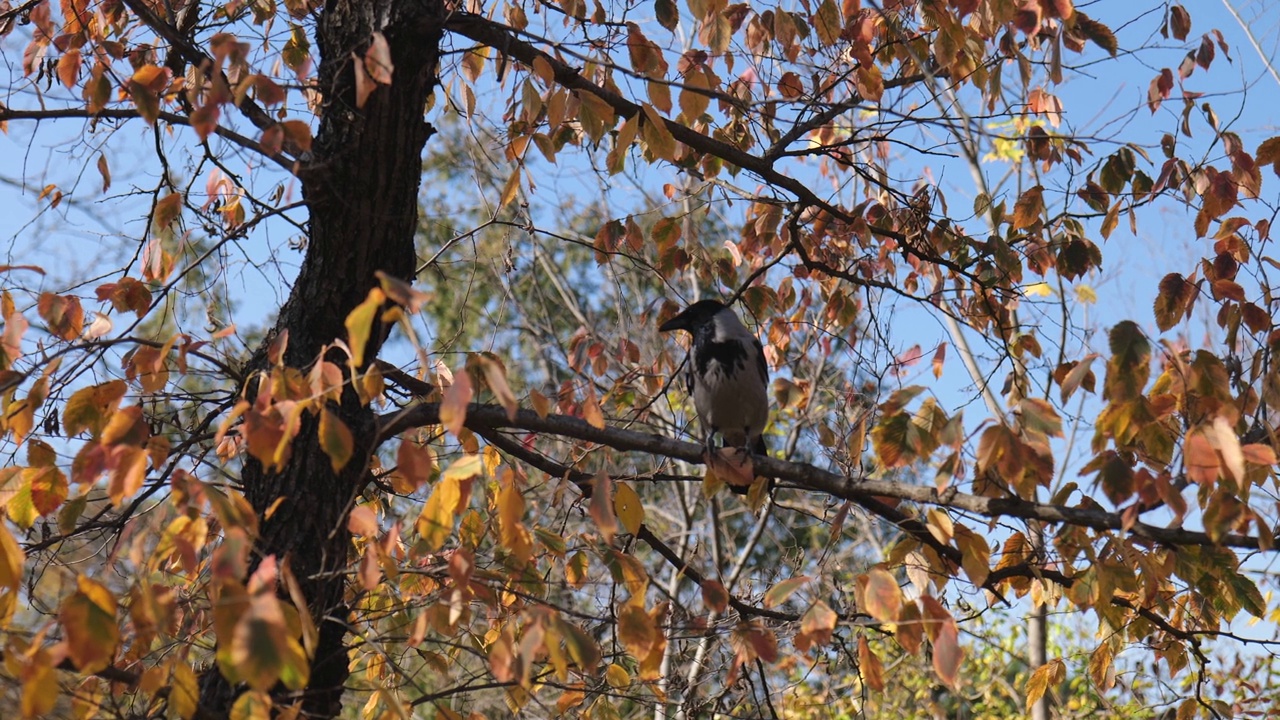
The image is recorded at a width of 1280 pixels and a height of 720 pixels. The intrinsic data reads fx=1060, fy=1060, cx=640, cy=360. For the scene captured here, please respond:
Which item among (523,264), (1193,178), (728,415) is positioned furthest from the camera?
(523,264)

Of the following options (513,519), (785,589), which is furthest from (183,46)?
(785,589)

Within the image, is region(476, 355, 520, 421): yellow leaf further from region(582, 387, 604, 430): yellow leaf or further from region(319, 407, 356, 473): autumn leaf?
region(582, 387, 604, 430): yellow leaf

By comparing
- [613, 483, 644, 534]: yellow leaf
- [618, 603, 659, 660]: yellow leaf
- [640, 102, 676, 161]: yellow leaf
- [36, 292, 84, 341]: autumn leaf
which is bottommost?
[618, 603, 659, 660]: yellow leaf

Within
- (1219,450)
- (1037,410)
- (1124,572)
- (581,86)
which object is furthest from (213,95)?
(1124,572)

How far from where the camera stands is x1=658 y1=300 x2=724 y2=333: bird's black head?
491 cm

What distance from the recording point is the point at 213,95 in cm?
201

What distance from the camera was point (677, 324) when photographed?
491cm

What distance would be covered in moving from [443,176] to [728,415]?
345 inches

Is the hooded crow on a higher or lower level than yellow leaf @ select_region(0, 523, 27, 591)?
higher

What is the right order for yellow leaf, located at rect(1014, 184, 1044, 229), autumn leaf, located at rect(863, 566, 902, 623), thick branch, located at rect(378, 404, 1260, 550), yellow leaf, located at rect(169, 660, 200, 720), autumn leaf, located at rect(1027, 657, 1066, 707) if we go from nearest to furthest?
1. yellow leaf, located at rect(169, 660, 200, 720)
2. autumn leaf, located at rect(863, 566, 902, 623)
3. thick branch, located at rect(378, 404, 1260, 550)
4. autumn leaf, located at rect(1027, 657, 1066, 707)
5. yellow leaf, located at rect(1014, 184, 1044, 229)

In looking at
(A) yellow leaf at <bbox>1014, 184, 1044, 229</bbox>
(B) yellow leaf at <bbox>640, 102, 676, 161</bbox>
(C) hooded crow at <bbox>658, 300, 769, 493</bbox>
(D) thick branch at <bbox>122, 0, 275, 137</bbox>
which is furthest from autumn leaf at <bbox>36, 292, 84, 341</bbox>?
(A) yellow leaf at <bbox>1014, 184, 1044, 229</bbox>

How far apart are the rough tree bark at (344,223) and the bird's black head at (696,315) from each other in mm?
2011

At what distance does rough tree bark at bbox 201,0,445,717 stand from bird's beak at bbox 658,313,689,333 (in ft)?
6.26

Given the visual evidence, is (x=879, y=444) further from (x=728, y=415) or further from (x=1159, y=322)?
(x=728, y=415)
